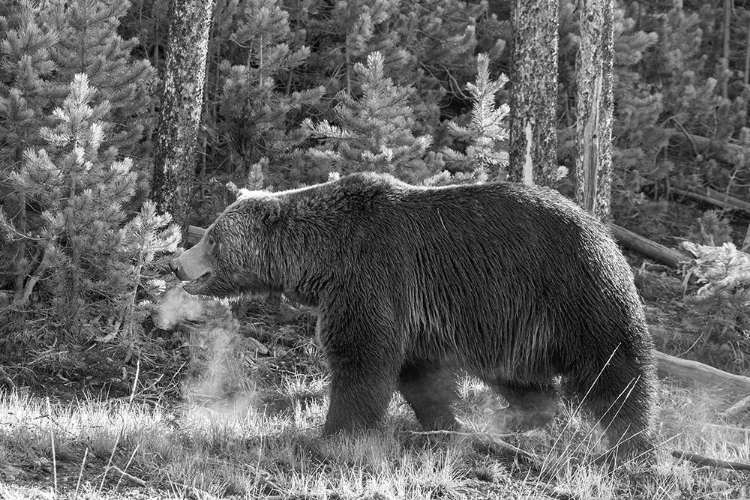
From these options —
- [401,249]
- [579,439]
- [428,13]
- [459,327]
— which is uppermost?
[428,13]

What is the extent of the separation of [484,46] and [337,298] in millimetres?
8726

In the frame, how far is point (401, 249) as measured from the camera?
6574mm

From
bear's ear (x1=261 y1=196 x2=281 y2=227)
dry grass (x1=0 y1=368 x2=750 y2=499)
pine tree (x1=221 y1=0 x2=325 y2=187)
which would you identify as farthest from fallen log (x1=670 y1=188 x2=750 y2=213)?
bear's ear (x1=261 y1=196 x2=281 y2=227)

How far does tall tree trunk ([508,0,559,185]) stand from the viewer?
362 inches

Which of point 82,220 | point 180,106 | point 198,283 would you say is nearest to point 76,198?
point 82,220

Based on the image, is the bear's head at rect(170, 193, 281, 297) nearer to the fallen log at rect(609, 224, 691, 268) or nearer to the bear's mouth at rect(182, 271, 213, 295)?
the bear's mouth at rect(182, 271, 213, 295)

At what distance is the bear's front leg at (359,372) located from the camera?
6352 millimetres

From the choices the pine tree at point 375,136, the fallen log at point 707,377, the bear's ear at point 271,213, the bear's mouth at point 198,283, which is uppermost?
the pine tree at point 375,136

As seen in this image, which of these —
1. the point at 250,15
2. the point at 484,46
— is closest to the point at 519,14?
the point at 250,15

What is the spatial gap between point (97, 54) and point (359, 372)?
4683 millimetres

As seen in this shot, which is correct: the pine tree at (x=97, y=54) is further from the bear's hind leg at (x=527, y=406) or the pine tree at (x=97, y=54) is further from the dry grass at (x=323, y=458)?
the bear's hind leg at (x=527, y=406)

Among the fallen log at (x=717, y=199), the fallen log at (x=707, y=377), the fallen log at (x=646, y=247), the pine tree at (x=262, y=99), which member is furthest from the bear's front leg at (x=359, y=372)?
the fallen log at (x=717, y=199)

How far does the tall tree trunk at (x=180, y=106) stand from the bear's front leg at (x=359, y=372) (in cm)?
363

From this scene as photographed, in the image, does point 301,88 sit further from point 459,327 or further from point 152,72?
point 459,327
